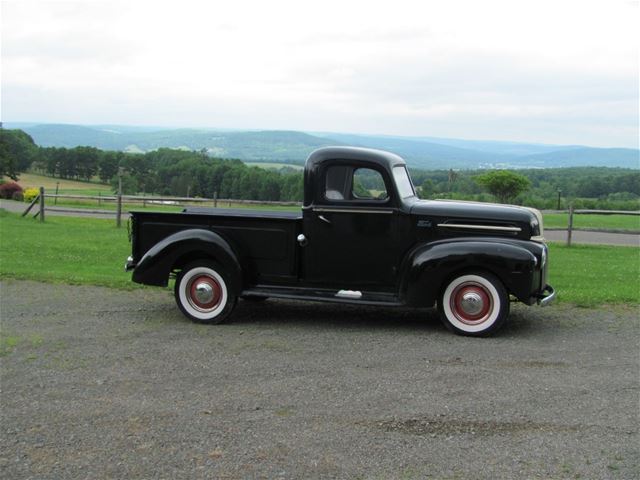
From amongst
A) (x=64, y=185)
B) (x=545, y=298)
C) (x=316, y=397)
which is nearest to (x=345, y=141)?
(x=64, y=185)

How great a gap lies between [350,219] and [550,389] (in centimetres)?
310

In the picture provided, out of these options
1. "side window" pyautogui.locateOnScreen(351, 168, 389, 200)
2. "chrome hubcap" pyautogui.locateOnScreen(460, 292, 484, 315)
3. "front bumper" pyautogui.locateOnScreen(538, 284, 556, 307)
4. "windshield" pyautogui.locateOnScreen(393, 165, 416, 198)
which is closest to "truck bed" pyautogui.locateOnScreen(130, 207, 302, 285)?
"side window" pyautogui.locateOnScreen(351, 168, 389, 200)

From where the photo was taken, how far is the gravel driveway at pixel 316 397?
435 cm

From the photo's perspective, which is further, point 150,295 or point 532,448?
point 150,295

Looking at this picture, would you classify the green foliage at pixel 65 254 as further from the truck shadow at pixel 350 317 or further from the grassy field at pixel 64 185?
the grassy field at pixel 64 185

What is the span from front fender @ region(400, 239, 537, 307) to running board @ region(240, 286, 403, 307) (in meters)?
0.25

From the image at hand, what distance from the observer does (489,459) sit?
4.38m

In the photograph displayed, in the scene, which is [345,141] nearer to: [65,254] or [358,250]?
[65,254]

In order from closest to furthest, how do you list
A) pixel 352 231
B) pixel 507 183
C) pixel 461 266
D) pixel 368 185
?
pixel 461 266
pixel 352 231
pixel 368 185
pixel 507 183

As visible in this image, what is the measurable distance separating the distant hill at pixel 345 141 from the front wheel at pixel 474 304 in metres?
24.9

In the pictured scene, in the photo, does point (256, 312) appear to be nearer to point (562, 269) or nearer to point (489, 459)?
point (489, 459)

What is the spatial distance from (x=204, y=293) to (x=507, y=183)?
25.1 m

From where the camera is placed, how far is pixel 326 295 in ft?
27.0

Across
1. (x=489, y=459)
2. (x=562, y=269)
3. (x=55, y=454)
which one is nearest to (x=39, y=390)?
(x=55, y=454)
